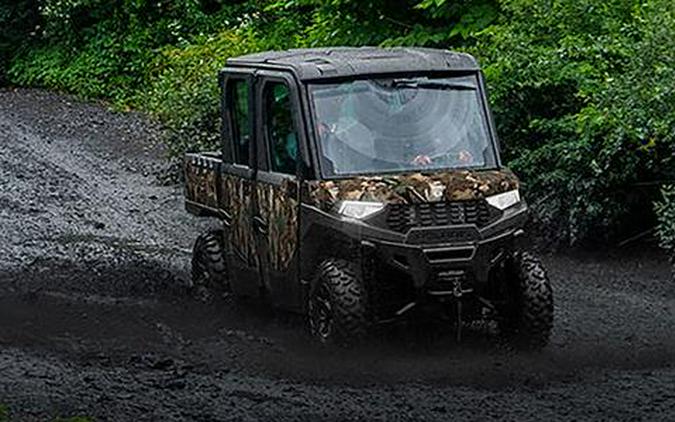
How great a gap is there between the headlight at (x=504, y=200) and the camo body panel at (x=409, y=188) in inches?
1.1

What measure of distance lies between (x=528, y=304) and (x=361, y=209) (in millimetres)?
1237

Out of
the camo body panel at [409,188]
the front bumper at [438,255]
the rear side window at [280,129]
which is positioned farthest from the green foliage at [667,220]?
the rear side window at [280,129]

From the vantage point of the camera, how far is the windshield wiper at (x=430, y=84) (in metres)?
10.7

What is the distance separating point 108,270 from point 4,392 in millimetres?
5500

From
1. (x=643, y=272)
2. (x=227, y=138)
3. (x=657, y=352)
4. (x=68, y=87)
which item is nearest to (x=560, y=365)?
(x=657, y=352)

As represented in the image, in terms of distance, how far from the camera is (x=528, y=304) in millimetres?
10273

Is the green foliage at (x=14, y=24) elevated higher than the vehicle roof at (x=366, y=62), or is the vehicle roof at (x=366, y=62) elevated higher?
the vehicle roof at (x=366, y=62)

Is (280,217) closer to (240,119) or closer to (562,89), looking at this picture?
(240,119)

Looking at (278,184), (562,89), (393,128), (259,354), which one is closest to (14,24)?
(562,89)

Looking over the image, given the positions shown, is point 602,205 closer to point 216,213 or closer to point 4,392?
point 216,213

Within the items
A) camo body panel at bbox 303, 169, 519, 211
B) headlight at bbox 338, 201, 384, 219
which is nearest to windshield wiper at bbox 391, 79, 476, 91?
camo body panel at bbox 303, 169, 519, 211

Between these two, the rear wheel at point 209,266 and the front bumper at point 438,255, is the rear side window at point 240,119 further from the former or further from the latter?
the front bumper at point 438,255

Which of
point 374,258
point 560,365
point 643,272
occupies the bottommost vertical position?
point 643,272

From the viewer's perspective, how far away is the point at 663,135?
1317cm
